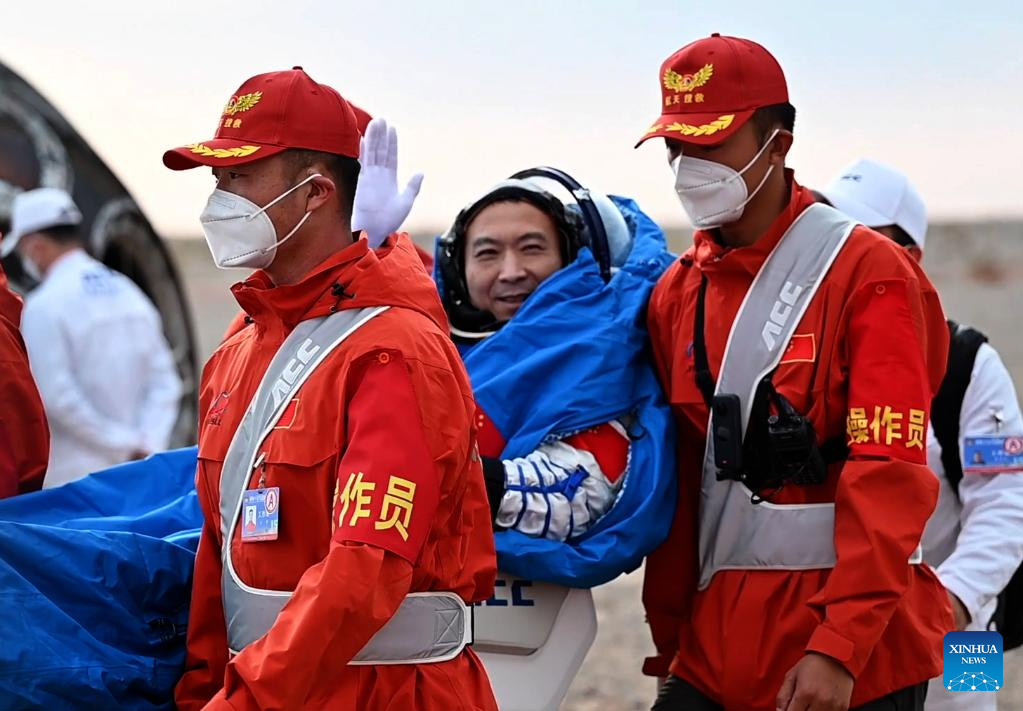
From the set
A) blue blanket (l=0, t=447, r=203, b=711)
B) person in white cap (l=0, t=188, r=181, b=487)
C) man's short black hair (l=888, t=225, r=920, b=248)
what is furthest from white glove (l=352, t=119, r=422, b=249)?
person in white cap (l=0, t=188, r=181, b=487)

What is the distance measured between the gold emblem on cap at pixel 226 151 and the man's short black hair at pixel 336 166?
0.26 ft

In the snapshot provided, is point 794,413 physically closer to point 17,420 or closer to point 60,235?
point 17,420

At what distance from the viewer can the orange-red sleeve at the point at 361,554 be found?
256cm

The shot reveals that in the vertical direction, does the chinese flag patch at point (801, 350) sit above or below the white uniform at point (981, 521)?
above

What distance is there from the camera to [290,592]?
112 inches

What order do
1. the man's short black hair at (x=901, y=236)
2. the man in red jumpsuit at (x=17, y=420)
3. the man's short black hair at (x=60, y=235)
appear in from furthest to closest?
the man's short black hair at (x=60, y=235) → the man's short black hair at (x=901, y=236) → the man in red jumpsuit at (x=17, y=420)

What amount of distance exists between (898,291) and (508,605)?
4.13 ft

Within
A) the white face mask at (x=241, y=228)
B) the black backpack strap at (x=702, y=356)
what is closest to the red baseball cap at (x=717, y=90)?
the black backpack strap at (x=702, y=356)

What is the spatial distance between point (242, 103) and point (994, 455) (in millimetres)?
2410

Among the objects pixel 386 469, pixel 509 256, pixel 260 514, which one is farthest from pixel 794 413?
pixel 260 514

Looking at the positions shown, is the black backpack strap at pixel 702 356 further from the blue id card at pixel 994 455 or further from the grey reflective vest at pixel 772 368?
the blue id card at pixel 994 455

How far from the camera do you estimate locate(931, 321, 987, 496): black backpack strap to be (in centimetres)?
428

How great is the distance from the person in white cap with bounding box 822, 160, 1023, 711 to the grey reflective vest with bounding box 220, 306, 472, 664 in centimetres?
180

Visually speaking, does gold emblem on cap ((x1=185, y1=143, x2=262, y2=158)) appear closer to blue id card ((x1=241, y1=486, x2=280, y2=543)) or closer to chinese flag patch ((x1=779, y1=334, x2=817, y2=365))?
blue id card ((x1=241, y1=486, x2=280, y2=543))
